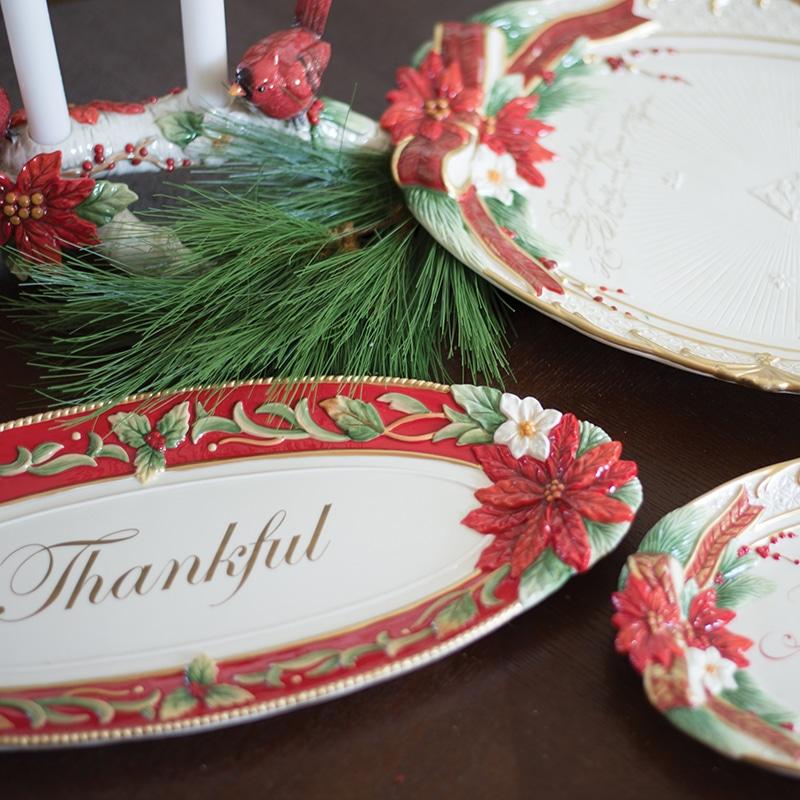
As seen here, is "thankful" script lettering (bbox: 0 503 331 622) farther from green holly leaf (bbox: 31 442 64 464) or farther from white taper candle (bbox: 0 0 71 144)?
white taper candle (bbox: 0 0 71 144)

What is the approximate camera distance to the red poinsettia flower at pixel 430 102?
1.90ft

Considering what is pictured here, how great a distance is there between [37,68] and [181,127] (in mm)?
77

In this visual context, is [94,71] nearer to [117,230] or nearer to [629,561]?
[117,230]

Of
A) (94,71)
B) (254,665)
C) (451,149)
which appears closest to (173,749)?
(254,665)

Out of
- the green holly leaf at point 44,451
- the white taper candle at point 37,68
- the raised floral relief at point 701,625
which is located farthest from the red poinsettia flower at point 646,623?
the white taper candle at point 37,68

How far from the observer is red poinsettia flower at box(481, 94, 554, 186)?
592 mm

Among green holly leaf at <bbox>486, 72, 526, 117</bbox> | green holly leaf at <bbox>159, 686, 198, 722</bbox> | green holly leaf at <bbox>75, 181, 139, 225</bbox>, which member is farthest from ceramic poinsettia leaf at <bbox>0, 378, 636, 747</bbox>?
green holly leaf at <bbox>486, 72, 526, 117</bbox>

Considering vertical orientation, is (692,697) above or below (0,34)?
below

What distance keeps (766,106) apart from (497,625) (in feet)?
1.34

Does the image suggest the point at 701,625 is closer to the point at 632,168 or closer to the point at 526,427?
the point at 526,427

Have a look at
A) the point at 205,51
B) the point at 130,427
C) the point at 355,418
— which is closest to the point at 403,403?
the point at 355,418

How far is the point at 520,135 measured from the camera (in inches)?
23.8

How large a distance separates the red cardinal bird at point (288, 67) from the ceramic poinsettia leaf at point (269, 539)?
161 millimetres

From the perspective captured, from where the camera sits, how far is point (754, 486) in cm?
45
